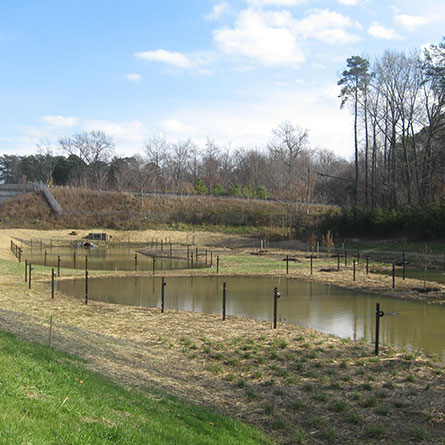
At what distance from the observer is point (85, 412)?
515 cm

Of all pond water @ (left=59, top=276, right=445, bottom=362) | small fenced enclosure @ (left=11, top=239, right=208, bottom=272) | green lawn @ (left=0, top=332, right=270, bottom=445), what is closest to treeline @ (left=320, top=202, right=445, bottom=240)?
small fenced enclosure @ (left=11, top=239, right=208, bottom=272)

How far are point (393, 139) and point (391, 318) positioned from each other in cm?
4271

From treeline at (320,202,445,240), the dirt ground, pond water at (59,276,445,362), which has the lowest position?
pond water at (59,276,445,362)

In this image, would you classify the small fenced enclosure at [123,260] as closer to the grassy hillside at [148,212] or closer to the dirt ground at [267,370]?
the dirt ground at [267,370]

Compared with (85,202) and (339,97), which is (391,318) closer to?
(339,97)

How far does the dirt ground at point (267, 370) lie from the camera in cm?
671

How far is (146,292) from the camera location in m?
19.2

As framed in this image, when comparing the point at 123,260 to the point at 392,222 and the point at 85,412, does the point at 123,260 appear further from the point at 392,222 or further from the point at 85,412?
the point at 85,412

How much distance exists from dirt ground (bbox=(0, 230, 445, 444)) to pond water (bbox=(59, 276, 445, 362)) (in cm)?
164

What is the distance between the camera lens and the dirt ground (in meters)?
6.71

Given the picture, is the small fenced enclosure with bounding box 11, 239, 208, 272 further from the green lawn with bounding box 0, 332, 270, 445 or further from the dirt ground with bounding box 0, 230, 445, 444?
the green lawn with bounding box 0, 332, 270, 445

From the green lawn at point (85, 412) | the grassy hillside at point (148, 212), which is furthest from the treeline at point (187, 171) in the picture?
the green lawn at point (85, 412)

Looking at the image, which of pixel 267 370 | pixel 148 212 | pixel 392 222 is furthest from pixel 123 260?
pixel 148 212

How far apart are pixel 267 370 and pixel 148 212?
59791 mm
